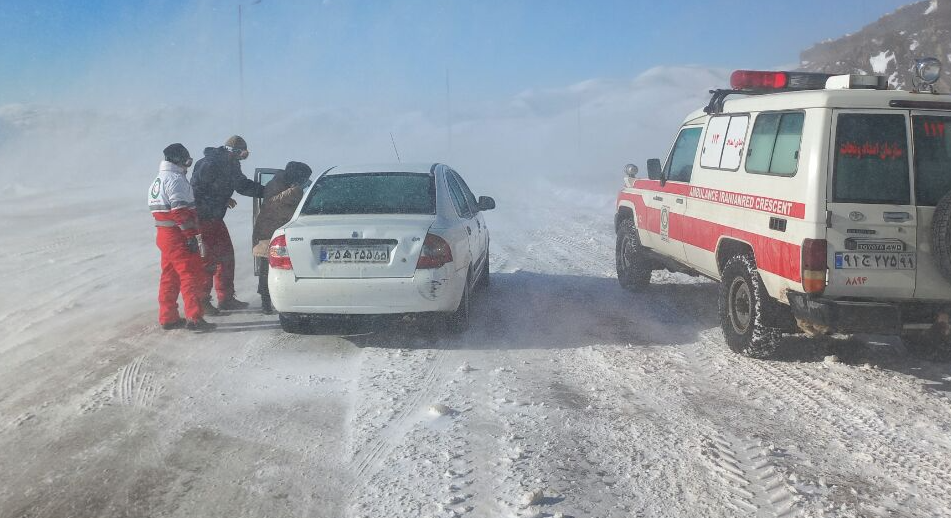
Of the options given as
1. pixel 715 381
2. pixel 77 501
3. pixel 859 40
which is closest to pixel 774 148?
pixel 715 381

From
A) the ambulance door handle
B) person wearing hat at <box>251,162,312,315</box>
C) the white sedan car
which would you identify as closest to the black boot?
person wearing hat at <box>251,162,312,315</box>

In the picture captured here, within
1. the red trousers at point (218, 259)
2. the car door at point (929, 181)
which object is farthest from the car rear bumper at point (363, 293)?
A: the car door at point (929, 181)

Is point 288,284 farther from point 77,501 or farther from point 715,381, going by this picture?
point 715,381

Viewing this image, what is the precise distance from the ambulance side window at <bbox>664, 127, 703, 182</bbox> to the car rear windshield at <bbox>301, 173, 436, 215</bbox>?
2558 millimetres

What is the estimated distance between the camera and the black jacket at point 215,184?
730 centimetres

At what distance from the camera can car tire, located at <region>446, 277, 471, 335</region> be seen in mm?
6340

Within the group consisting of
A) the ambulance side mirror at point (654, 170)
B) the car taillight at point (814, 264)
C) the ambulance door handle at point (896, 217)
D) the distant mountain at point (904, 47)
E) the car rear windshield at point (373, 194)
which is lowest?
the car taillight at point (814, 264)

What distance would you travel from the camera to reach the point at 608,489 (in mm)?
3467

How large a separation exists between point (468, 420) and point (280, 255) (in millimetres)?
2364

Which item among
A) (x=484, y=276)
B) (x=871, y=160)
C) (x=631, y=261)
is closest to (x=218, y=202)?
(x=484, y=276)

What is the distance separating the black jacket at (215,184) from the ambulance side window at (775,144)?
4701 millimetres

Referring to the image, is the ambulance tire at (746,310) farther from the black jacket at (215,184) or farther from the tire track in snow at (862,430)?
the black jacket at (215,184)

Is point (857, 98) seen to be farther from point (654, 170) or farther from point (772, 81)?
point (654, 170)

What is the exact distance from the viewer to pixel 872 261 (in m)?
4.76
